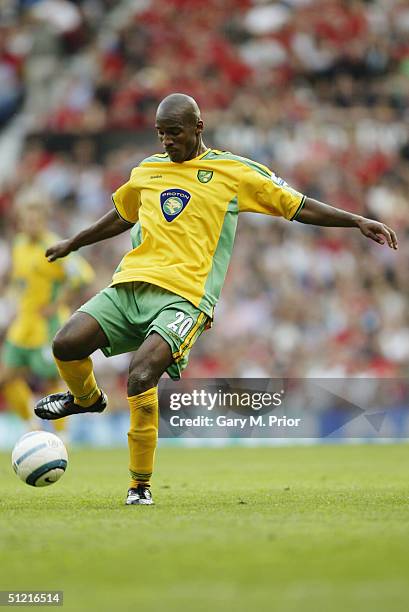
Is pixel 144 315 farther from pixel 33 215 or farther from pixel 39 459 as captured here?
pixel 33 215

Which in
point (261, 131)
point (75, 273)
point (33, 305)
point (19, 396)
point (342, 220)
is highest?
point (261, 131)

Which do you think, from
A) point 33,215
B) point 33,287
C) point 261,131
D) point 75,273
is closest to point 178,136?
point 75,273

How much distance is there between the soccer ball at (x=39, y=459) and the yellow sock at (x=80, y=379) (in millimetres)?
406

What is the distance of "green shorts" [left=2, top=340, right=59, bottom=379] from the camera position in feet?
46.2

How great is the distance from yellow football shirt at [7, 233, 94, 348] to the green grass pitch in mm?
4839

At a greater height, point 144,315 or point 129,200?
point 129,200

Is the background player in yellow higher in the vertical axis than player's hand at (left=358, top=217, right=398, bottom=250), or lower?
higher

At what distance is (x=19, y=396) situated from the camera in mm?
14414

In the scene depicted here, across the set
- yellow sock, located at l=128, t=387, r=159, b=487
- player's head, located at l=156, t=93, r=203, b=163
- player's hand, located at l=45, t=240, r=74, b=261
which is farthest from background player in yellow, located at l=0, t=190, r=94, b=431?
yellow sock, located at l=128, t=387, r=159, b=487

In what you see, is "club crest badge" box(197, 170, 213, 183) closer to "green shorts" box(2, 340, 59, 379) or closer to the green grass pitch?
the green grass pitch

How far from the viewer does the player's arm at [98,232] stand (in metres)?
8.14

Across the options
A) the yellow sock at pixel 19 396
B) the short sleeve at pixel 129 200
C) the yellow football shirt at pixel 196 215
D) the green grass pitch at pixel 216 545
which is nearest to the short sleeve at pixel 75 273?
the yellow sock at pixel 19 396

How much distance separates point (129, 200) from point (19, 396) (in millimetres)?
6882

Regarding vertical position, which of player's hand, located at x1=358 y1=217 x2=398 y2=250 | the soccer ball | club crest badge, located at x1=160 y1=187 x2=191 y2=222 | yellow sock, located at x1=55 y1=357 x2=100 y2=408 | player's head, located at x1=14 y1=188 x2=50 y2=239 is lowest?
the soccer ball
